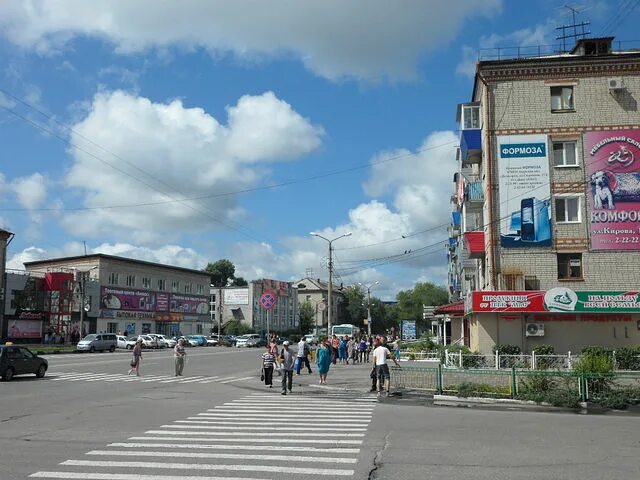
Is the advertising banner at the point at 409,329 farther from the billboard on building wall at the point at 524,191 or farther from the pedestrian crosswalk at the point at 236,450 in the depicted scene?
the pedestrian crosswalk at the point at 236,450

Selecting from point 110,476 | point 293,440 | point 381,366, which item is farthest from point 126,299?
point 110,476

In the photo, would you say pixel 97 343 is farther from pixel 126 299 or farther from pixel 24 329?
pixel 126 299

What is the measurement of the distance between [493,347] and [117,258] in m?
57.1

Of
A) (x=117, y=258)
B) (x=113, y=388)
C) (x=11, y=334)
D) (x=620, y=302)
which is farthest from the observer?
(x=117, y=258)

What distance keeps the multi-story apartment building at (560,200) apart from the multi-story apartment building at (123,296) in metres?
49.7

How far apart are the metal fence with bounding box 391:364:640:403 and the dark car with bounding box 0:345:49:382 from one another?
649 inches

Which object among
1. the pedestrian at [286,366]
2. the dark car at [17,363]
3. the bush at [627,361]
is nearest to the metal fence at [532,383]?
the pedestrian at [286,366]

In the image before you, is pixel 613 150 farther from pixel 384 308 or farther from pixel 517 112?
pixel 384 308

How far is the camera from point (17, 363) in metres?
25.1

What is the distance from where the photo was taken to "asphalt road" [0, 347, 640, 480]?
331 inches

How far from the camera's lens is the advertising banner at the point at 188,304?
88875 millimetres

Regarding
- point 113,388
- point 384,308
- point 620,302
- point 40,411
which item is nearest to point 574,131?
point 620,302

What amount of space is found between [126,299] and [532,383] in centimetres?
6764

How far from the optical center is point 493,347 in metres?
31.5
